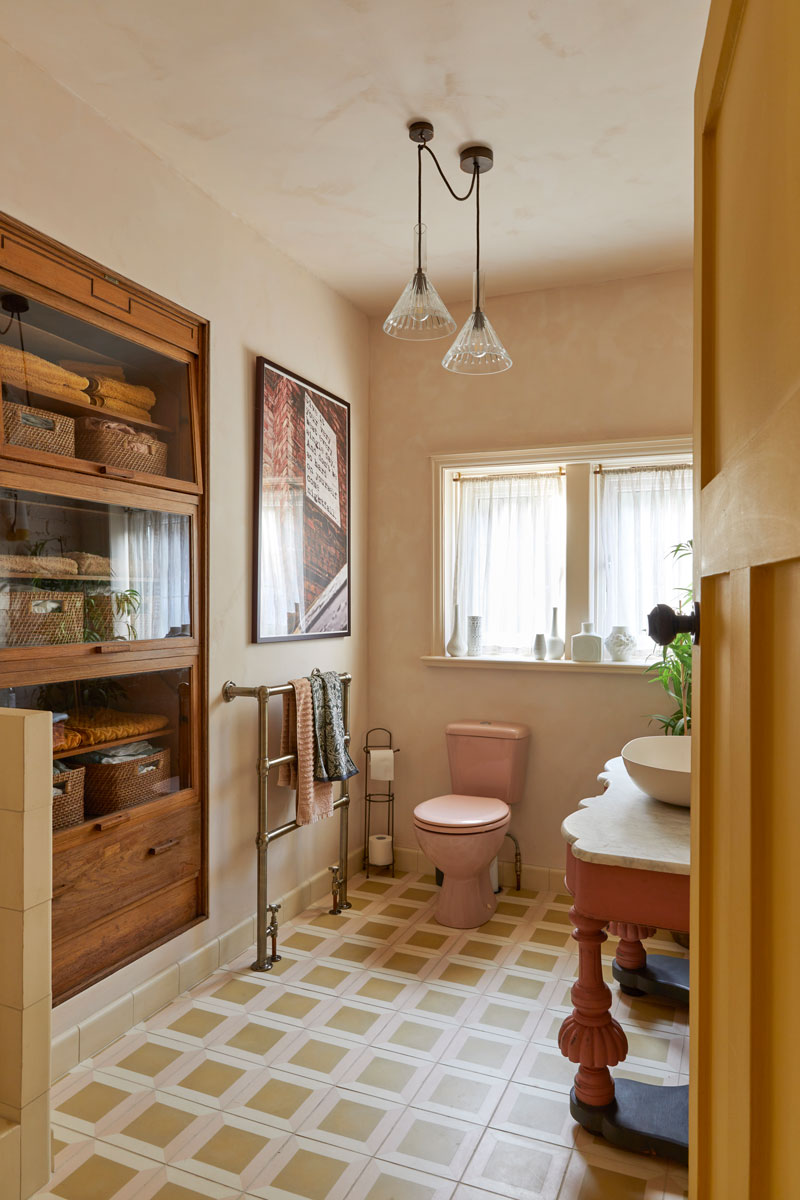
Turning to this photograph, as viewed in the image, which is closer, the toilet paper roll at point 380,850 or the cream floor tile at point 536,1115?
the cream floor tile at point 536,1115

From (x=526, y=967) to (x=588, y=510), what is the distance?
1.88 m

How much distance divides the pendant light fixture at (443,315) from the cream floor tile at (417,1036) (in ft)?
6.73

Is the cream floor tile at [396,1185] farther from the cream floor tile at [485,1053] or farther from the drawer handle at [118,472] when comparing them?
the drawer handle at [118,472]

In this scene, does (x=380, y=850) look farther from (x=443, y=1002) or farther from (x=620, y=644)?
(x=620, y=644)

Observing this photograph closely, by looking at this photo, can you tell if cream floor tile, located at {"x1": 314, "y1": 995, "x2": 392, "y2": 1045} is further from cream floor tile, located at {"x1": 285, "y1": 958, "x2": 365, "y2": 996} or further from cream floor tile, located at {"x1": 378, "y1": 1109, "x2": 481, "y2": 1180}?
cream floor tile, located at {"x1": 378, "y1": 1109, "x2": 481, "y2": 1180}

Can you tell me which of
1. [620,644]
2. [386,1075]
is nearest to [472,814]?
[620,644]

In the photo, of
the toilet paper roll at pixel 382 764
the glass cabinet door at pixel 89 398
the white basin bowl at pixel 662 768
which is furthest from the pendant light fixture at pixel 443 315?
the toilet paper roll at pixel 382 764

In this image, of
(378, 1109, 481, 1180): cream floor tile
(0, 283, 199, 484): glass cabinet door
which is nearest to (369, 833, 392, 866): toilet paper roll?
(378, 1109, 481, 1180): cream floor tile

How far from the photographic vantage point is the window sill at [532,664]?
11.1 ft

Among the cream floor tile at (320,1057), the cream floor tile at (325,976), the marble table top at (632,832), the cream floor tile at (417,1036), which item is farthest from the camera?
the cream floor tile at (325,976)

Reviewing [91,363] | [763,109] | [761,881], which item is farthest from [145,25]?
[761,881]

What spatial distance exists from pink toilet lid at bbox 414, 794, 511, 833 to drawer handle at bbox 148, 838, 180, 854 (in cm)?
99

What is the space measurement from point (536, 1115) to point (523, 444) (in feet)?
8.42

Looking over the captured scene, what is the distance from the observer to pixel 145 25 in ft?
6.25
